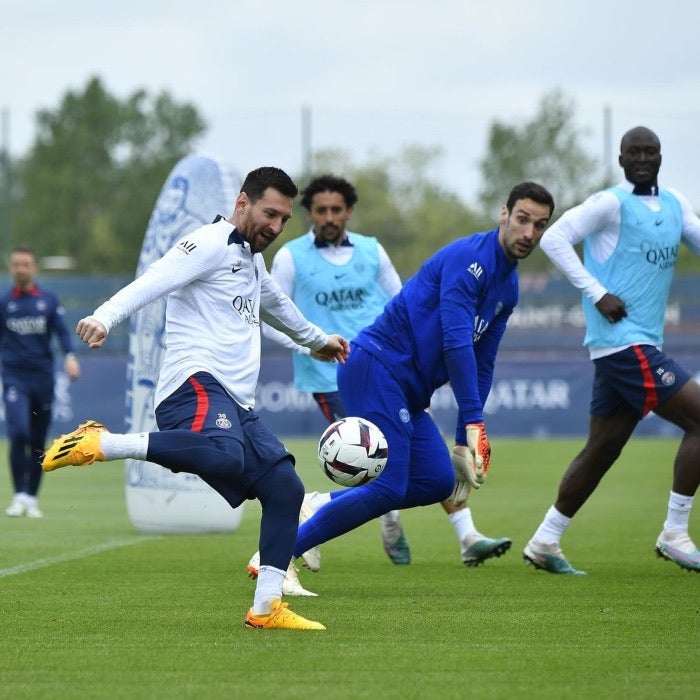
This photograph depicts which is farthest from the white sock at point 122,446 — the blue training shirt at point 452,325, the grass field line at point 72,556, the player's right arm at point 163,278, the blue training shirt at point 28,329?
the blue training shirt at point 28,329

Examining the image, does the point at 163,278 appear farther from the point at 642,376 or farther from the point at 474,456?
the point at 642,376

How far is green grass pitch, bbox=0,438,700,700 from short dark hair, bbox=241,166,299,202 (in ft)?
6.20

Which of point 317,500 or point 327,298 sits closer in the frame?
point 317,500

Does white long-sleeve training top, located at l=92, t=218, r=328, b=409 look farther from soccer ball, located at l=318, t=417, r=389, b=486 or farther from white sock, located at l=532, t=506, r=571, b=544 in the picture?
white sock, located at l=532, t=506, r=571, b=544

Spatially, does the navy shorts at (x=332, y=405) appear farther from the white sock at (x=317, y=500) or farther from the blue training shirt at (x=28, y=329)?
the blue training shirt at (x=28, y=329)

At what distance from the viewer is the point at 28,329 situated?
554 inches

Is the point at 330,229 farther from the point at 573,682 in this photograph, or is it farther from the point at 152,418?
the point at 573,682

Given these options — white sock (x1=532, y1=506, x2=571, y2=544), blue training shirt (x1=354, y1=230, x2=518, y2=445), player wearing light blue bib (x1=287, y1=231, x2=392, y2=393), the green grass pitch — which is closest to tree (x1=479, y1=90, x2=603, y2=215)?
player wearing light blue bib (x1=287, y1=231, x2=392, y2=393)

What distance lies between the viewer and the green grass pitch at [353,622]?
5.09 meters

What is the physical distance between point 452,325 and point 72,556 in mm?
3661

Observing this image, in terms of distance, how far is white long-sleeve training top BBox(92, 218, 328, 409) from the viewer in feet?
20.7

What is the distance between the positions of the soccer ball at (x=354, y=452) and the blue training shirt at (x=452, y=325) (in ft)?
1.49

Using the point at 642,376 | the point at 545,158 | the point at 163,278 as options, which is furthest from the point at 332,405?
the point at 545,158

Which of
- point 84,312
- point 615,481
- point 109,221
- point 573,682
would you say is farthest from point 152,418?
point 109,221
